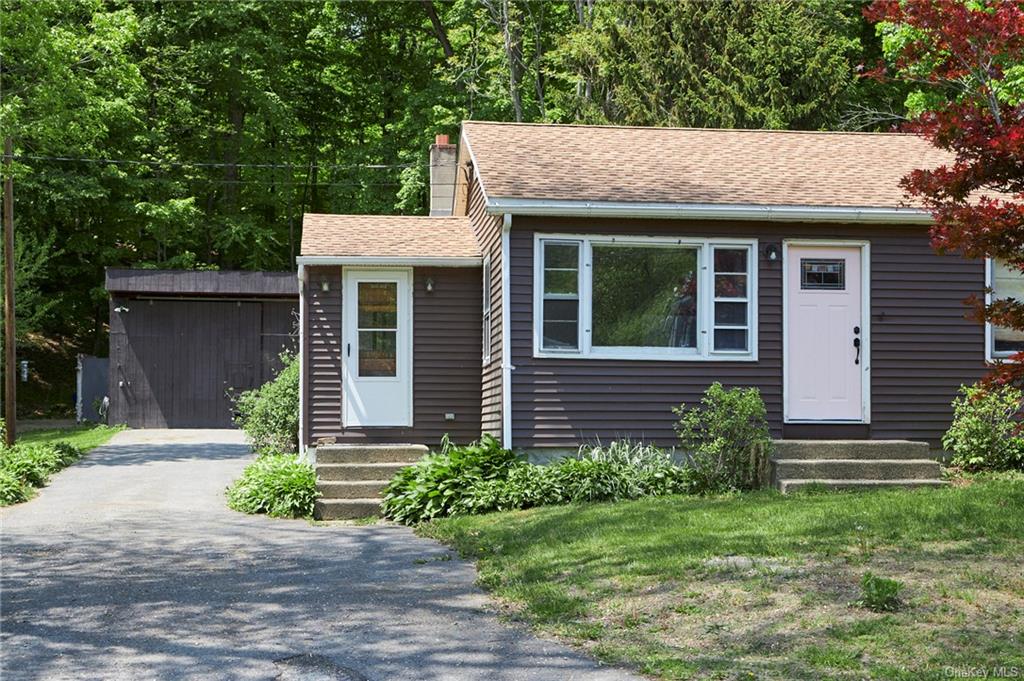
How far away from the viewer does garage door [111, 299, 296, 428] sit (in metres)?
24.3

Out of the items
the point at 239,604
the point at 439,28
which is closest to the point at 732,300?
the point at 239,604

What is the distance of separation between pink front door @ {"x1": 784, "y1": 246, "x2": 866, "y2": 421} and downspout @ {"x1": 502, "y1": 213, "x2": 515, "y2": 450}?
3.21 meters

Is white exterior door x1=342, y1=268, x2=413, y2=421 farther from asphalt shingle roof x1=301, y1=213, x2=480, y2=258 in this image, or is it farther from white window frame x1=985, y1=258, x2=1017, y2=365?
white window frame x1=985, y1=258, x2=1017, y2=365

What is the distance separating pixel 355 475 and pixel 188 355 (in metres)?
12.7

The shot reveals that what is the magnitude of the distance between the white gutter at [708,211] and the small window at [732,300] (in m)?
0.52

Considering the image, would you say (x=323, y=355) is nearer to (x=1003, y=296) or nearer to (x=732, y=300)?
(x=732, y=300)

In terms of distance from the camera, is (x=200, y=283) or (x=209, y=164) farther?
(x=209, y=164)

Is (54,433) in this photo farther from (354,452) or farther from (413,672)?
(413,672)

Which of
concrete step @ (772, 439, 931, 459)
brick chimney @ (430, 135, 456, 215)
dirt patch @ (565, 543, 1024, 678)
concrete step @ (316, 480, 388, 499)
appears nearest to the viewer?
dirt patch @ (565, 543, 1024, 678)

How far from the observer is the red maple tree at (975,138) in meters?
7.05

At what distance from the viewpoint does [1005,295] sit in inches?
538

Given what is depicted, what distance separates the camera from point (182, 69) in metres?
31.4

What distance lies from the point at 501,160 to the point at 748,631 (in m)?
8.76

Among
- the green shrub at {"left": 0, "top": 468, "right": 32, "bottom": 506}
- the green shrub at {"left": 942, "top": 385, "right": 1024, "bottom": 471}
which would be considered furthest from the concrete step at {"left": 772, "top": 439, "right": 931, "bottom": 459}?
the green shrub at {"left": 0, "top": 468, "right": 32, "bottom": 506}
